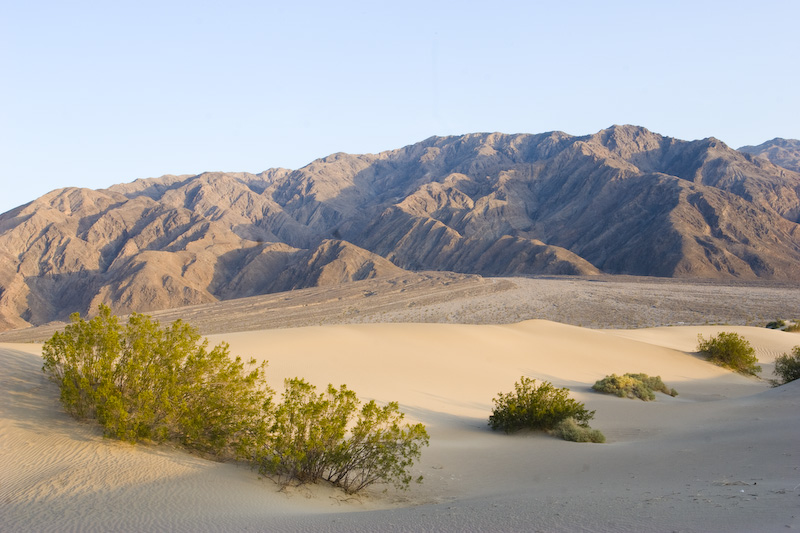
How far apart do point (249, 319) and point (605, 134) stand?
127 metres

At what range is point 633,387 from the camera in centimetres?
1485

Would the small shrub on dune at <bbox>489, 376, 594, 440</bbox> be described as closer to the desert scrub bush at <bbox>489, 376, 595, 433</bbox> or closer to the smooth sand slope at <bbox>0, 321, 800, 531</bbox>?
the desert scrub bush at <bbox>489, 376, 595, 433</bbox>

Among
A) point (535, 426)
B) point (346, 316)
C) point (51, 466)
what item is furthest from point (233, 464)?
point (346, 316)

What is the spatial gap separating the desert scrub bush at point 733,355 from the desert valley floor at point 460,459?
2.60ft

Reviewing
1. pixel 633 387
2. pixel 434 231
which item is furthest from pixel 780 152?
pixel 633 387

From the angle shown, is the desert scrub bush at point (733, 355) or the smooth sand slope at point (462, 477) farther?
the desert scrub bush at point (733, 355)

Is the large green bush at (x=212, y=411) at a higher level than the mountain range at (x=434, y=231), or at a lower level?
lower

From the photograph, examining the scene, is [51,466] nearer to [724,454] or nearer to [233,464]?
[233,464]

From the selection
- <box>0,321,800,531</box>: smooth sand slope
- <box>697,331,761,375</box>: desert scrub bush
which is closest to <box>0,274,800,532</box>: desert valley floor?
<box>0,321,800,531</box>: smooth sand slope

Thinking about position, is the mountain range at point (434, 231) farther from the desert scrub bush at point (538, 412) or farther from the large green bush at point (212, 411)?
the desert scrub bush at point (538, 412)

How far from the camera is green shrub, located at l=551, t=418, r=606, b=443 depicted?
983 cm

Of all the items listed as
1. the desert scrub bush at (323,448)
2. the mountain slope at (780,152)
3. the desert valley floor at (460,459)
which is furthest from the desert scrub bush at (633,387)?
the mountain slope at (780,152)

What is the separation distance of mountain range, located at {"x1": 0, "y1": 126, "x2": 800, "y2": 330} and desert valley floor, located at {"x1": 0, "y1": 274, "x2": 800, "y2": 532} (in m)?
56.1

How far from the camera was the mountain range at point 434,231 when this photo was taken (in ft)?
240
